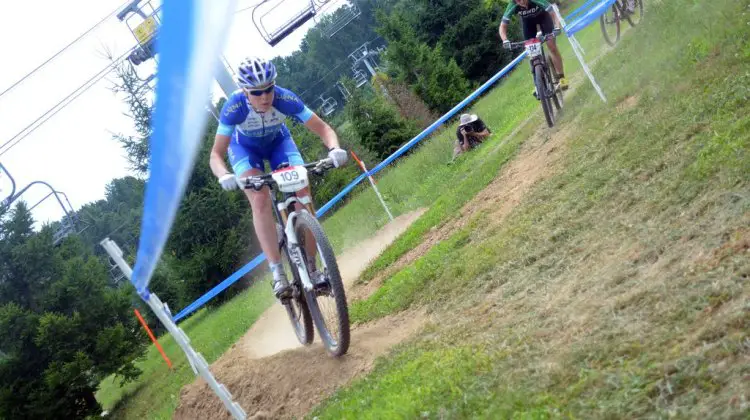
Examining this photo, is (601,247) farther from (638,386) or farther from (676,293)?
(638,386)

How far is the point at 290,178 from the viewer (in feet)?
21.4

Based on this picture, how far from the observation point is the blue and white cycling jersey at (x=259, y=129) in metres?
7.11

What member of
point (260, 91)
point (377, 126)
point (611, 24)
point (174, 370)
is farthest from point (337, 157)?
point (377, 126)

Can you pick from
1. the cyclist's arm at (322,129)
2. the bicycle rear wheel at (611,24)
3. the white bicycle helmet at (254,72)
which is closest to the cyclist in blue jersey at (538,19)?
the bicycle rear wheel at (611,24)

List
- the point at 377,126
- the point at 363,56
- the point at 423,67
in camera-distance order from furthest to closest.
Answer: the point at 363,56
the point at 423,67
the point at 377,126

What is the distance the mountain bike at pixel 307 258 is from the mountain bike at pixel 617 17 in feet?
30.2

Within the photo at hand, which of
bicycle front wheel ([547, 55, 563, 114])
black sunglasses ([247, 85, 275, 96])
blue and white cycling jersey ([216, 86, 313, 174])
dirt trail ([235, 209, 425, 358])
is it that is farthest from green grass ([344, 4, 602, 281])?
black sunglasses ([247, 85, 275, 96])

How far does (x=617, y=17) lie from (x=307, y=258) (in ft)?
32.8

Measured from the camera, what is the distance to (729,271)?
159 inches

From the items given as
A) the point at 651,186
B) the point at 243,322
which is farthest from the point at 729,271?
the point at 243,322

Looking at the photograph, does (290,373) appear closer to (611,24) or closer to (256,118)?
(256,118)

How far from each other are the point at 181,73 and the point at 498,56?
34795 mm

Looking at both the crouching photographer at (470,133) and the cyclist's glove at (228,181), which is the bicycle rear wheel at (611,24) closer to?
the crouching photographer at (470,133)

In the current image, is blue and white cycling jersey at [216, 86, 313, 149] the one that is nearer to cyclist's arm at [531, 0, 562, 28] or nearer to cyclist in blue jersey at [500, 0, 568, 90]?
cyclist in blue jersey at [500, 0, 568, 90]
